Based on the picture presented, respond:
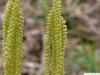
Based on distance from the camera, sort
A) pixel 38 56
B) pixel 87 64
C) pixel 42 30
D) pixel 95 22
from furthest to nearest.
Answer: pixel 95 22 < pixel 42 30 < pixel 38 56 < pixel 87 64

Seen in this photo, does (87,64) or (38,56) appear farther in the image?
(38,56)

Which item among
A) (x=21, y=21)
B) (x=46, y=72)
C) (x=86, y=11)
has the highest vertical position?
(x=86, y=11)

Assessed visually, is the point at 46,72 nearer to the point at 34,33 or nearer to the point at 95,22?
the point at 34,33

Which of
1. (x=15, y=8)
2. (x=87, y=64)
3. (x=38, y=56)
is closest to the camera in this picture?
(x=15, y=8)

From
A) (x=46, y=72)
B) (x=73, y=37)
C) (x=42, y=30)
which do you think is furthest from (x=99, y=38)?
(x=46, y=72)
